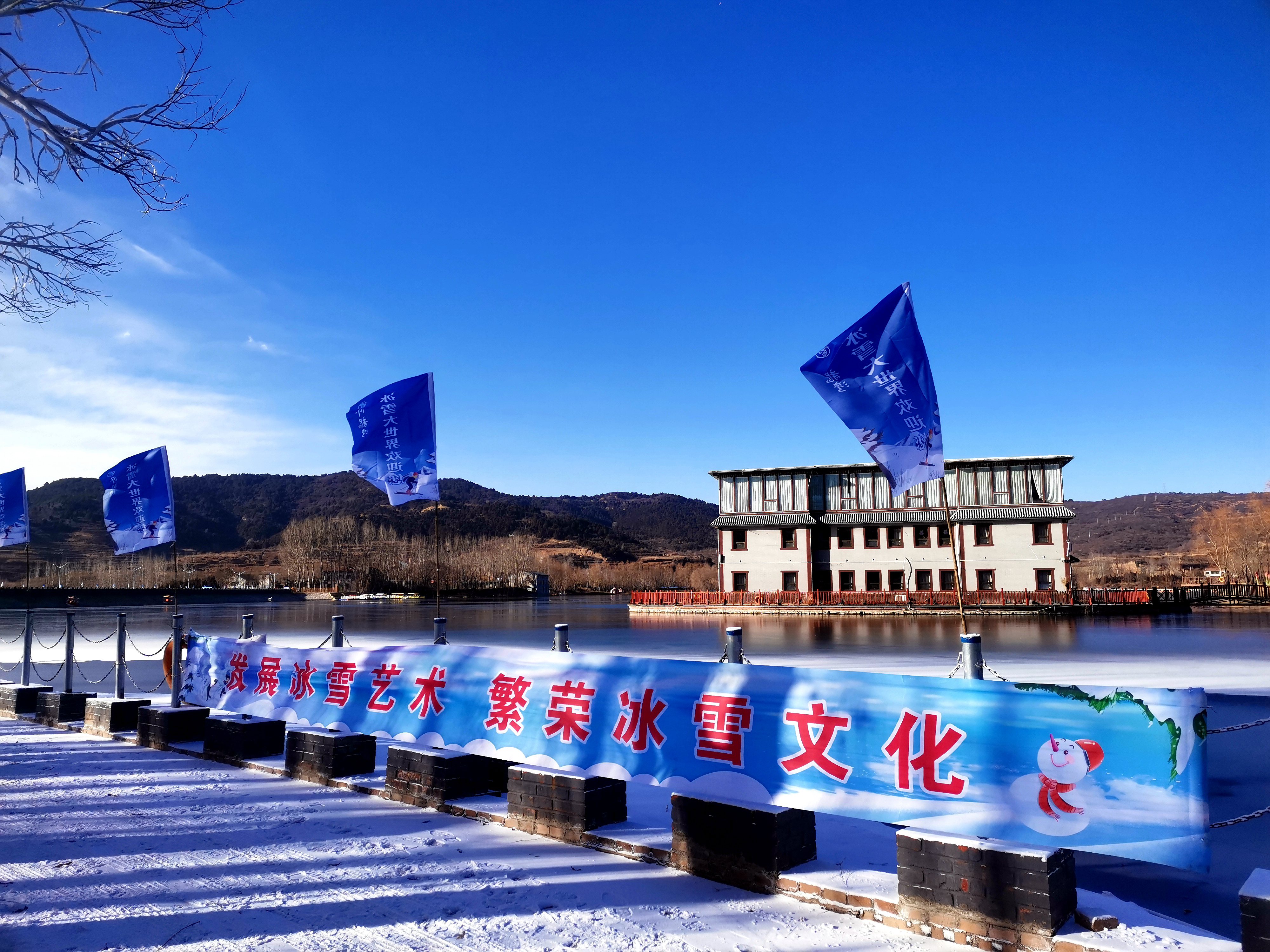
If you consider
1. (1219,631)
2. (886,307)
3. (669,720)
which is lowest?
(1219,631)

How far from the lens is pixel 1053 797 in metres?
4.09

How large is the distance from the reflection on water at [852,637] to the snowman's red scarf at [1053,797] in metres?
5.29

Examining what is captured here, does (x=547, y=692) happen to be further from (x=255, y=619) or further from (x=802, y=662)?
(x=255, y=619)

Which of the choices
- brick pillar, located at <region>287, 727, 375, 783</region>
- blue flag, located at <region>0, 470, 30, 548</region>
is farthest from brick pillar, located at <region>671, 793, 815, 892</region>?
blue flag, located at <region>0, 470, 30, 548</region>

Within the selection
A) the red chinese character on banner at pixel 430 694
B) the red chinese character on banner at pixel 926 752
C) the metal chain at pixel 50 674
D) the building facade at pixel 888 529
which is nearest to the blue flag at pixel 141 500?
the metal chain at pixel 50 674

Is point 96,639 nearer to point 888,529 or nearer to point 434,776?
point 434,776

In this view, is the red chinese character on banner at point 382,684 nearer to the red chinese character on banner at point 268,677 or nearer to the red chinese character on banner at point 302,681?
the red chinese character on banner at point 302,681

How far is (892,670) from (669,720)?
11950 millimetres

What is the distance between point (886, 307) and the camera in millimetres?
6488

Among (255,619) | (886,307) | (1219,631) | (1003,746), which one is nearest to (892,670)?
(886,307)

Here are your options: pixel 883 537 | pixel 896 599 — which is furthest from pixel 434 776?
pixel 883 537

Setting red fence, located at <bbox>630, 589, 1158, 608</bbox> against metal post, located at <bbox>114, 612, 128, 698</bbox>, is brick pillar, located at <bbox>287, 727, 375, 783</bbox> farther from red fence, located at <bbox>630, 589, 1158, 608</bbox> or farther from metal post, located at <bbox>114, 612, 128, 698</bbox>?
red fence, located at <bbox>630, 589, 1158, 608</bbox>

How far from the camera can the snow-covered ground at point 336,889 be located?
4.09m

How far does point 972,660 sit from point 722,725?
1.58m
